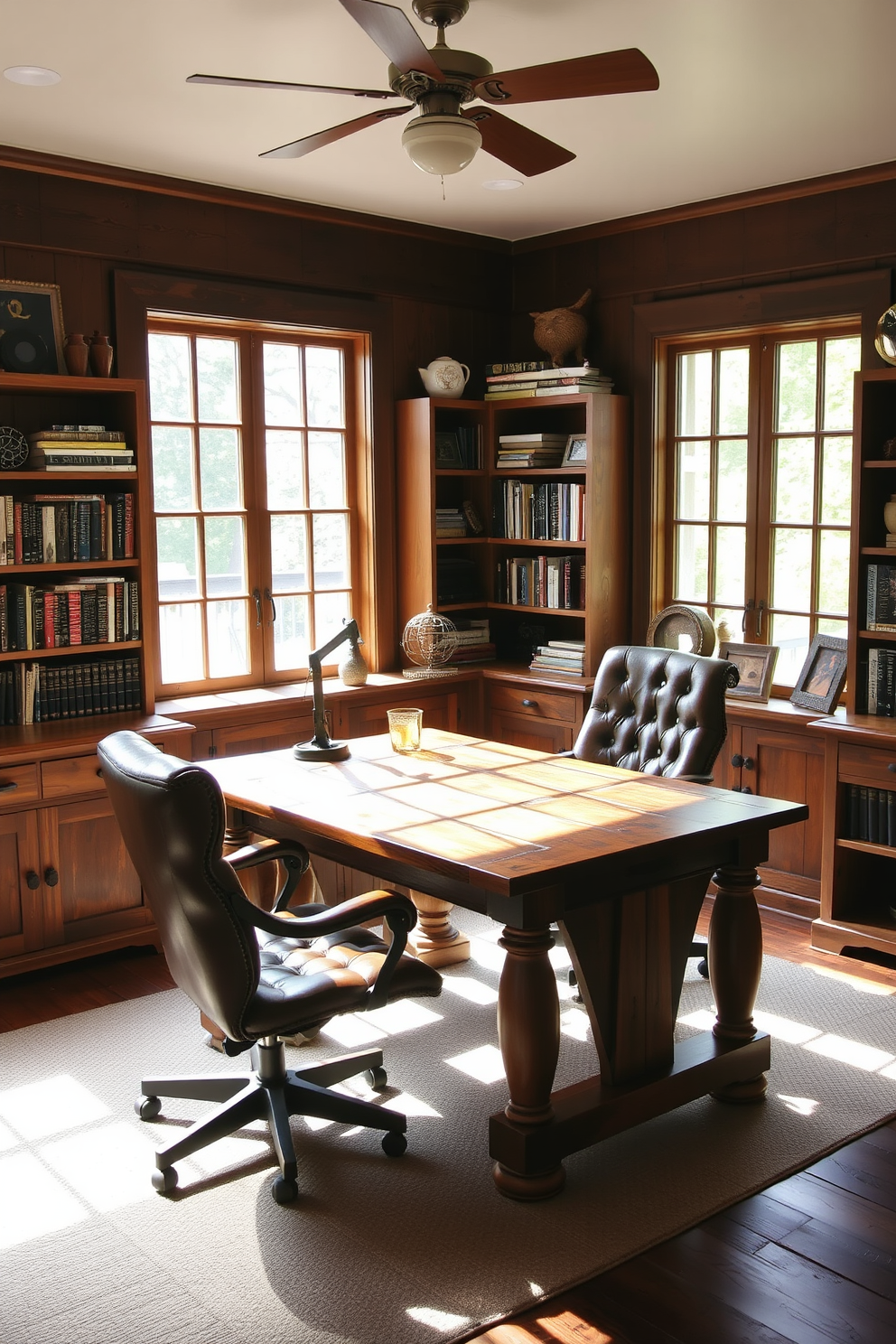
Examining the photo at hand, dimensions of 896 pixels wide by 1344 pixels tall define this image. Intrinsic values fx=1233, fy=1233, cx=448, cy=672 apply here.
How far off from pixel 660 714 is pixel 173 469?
7.25 feet

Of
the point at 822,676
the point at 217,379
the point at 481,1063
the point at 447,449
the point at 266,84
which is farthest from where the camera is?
the point at 447,449

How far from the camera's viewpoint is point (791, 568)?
495cm

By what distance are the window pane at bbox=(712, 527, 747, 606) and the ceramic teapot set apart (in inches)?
51.9

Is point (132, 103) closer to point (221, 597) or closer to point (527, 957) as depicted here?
point (221, 597)

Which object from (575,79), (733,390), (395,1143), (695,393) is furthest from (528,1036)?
(695,393)

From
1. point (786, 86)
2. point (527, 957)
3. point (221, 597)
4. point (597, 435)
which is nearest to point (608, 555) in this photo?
point (597, 435)

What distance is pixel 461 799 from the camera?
3.17m

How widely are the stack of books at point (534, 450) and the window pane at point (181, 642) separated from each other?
5.21 ft

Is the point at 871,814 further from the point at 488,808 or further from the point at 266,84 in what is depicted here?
the point at 266,84

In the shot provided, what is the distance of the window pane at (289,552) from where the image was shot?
205 inches

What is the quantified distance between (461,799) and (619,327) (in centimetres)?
301

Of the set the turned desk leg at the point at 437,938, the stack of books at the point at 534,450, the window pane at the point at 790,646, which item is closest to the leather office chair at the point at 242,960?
the turned desk leg at the point at 437,938

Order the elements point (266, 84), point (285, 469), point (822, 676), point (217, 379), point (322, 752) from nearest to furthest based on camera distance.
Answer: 1. point (266, 84)
2. point (322, 752)
3. point (822, 676)
4. point (217, 379)
5. point (285, 469)

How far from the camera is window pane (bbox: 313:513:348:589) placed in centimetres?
537
